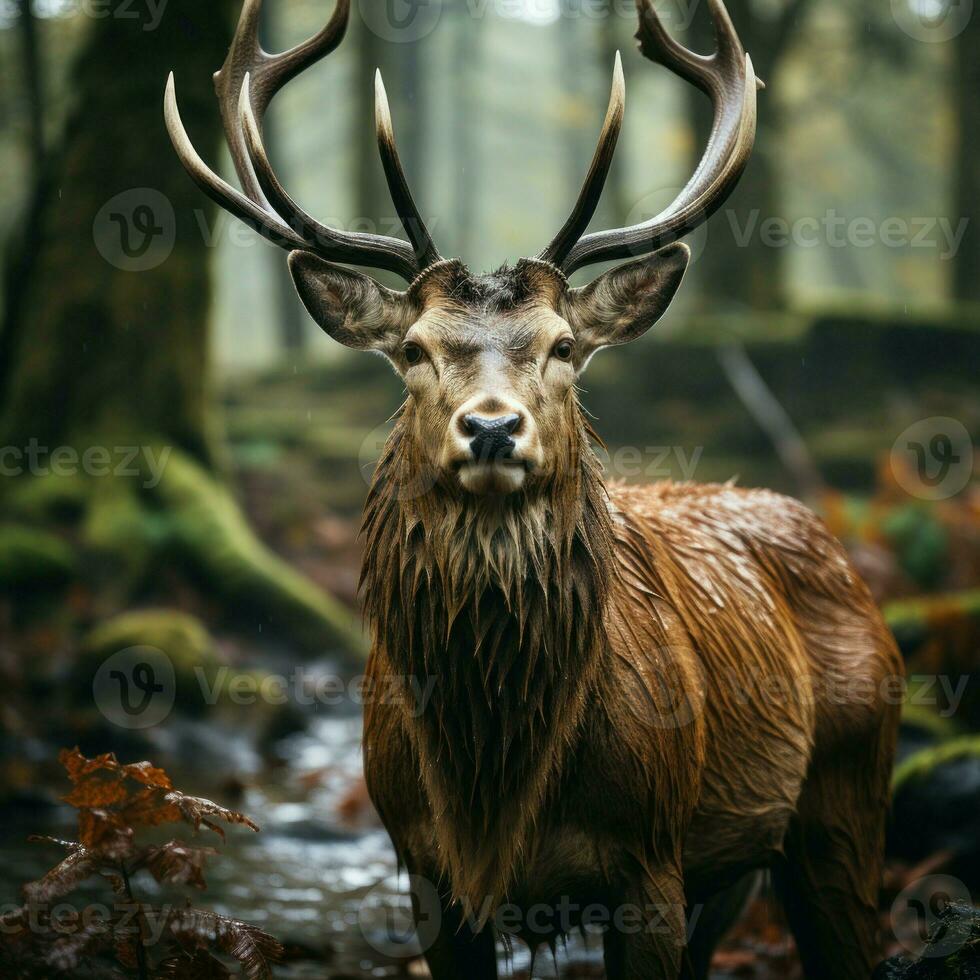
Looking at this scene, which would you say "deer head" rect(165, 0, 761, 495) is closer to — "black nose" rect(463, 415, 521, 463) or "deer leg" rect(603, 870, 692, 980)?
"black nose" rect(463, 415, 521, 463)

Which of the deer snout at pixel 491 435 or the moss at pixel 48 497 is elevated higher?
the deer snout at pixel 491 435

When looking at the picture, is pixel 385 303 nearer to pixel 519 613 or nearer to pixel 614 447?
pixel 519 613

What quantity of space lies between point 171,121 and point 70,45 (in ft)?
50.9

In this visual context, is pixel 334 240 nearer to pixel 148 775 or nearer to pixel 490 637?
pixel 490 637

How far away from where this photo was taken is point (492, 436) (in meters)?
3.53

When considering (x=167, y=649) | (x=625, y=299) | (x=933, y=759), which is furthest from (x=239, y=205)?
(x=167, y=649)

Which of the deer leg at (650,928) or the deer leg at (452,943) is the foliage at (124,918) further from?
the deer leg at (650,928)

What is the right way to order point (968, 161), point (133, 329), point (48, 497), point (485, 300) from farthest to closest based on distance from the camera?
point (968, 161), point (133, 329), point (48, 497), point (485, 300)

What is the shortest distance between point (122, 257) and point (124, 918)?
7591 millimetres

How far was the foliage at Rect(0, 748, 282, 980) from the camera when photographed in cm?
356

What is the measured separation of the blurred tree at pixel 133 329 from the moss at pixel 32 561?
13.3 inches

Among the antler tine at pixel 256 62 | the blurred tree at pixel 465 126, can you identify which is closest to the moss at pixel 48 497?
the antler tine at pixel 256 62

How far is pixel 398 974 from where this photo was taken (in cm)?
566

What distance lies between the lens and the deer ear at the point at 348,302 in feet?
14.1
